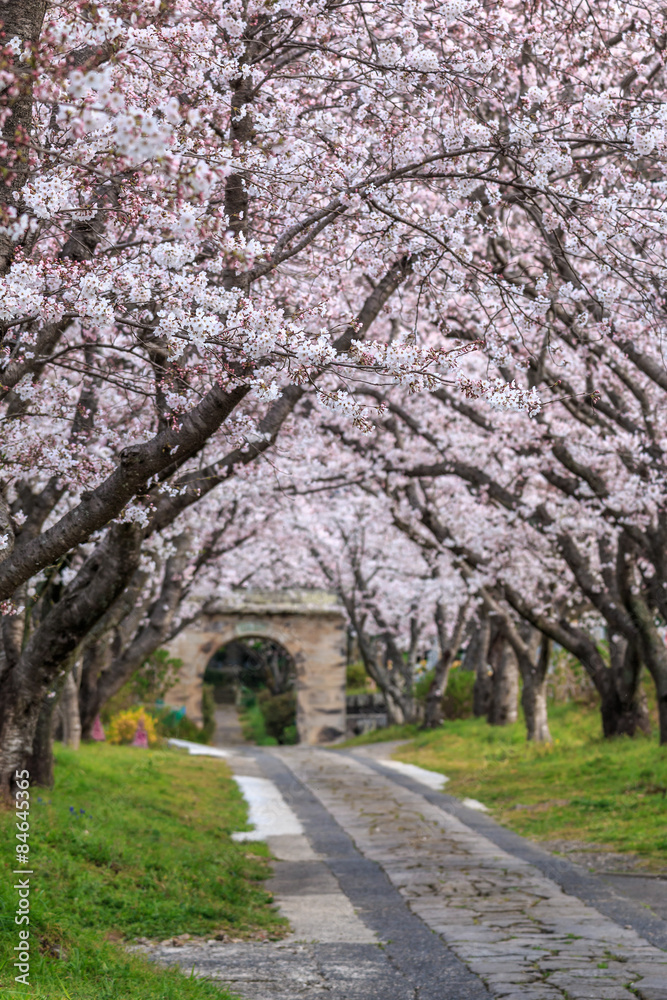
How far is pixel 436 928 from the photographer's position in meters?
6.72

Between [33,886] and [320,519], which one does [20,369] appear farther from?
[320,519]

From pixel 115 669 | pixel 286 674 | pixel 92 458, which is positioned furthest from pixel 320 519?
pixel 92 458

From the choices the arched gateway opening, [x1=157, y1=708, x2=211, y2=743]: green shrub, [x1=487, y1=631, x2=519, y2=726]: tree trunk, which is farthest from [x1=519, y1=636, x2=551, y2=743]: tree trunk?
the arched gateway opening

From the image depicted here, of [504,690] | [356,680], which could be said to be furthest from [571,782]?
[356,680]

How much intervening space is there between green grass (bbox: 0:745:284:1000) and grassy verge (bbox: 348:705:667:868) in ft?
11.9

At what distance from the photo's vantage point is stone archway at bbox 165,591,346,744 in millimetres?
29453

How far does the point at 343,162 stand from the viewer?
5.98 meters

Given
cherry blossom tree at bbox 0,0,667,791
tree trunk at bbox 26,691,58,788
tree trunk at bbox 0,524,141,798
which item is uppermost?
cherry blossom tree at bbox 0,0,667,791

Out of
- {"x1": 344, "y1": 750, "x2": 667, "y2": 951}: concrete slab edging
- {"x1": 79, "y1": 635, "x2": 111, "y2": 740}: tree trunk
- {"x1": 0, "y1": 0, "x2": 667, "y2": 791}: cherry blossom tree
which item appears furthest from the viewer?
{"x1": 79, "y1": 635, "x2": 111, "y2": 740}: tree trunk

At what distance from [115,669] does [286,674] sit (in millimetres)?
25183

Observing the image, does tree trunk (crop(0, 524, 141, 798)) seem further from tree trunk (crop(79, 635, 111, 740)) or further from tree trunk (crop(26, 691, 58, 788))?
tree trunk (crop(79, 635, 111, 740))

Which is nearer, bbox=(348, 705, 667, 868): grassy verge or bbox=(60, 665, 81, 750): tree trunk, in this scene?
bbox=(348, 705, 667, 868): grassy verge

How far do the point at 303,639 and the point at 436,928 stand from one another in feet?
77.3

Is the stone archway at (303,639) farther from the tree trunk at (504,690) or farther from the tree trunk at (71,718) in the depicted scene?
the tree trunk at (71,718)
